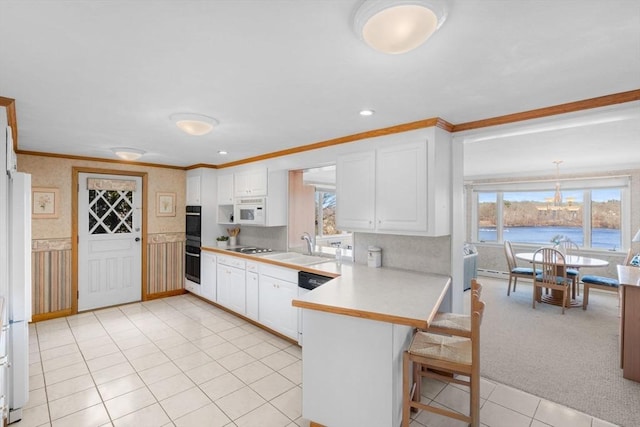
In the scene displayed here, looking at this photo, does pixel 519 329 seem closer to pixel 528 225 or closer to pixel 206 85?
pixel 528 225

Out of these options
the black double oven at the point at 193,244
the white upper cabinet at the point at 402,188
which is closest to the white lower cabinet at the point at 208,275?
the black double oven at the point at 193,244

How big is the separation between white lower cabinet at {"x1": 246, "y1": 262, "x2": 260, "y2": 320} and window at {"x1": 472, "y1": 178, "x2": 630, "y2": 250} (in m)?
5.55

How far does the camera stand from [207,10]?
127cm

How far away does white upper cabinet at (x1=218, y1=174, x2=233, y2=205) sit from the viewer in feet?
16.6

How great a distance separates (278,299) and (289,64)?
107 inches

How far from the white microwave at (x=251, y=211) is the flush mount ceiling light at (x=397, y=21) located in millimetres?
3271

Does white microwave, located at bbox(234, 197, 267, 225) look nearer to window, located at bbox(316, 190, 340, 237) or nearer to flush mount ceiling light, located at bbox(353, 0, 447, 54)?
window, located at bbox(316, 190, 340, 237)

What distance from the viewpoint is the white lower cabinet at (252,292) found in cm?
401

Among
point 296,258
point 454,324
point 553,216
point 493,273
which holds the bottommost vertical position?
point 493,273

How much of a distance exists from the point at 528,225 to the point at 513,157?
2.86 meters

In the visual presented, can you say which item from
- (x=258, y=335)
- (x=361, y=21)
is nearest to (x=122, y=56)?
(x=361, y=21)

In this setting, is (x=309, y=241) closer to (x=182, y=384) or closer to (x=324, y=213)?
(x=324, y=213)

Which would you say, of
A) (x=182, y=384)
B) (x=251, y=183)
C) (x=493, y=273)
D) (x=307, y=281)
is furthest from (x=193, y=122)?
(x=493, y=273)

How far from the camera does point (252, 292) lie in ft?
13.4
